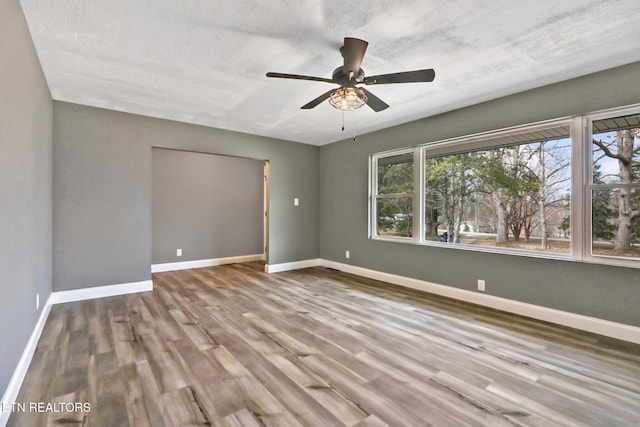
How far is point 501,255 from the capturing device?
3424 millimetres

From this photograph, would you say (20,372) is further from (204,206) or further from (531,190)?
(531,190)

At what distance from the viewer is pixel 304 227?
5.91m

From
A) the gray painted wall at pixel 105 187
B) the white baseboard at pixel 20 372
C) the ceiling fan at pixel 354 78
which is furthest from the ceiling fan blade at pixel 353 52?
the gray painted wall at pixel 105 187

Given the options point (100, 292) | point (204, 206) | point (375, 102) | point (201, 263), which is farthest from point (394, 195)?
point (100, 292)

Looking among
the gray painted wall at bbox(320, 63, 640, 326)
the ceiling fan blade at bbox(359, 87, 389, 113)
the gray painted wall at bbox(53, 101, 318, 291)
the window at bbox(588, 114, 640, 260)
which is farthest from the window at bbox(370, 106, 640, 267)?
the gray painted wall at bbox(53, 101, 318, 291)

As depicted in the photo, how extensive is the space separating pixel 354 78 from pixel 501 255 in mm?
2664

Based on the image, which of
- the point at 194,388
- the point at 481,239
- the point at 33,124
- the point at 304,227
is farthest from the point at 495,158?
the point at 33,124

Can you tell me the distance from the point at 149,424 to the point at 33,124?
8.34ft

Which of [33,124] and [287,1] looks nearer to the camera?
[287,1]

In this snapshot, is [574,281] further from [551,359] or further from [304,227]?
[304,227]

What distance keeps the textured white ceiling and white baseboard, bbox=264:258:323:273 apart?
2999 millimetres

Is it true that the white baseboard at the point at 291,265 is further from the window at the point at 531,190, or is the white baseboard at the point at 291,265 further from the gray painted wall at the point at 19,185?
the gray painted wall at the point at 19,185

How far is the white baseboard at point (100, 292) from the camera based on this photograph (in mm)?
3596

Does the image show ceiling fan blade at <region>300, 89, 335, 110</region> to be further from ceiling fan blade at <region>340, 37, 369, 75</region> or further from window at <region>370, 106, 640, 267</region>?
window at <region>370, 106, 640, 267</region>
